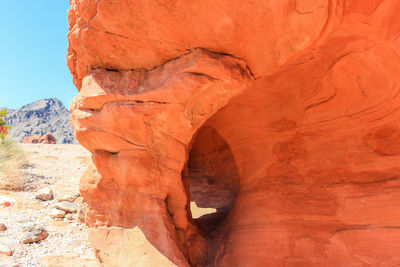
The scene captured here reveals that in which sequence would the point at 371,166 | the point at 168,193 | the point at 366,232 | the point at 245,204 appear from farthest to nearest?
the point at 245,204
the point at 168,193
the point at 371,166
the point at 366,232

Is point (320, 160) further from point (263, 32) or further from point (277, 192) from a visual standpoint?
point (263, 32)

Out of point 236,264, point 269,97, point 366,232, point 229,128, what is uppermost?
point 269,97

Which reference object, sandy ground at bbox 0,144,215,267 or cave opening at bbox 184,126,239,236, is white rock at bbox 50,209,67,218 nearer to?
sandy ground at bbox 0,144,215,267

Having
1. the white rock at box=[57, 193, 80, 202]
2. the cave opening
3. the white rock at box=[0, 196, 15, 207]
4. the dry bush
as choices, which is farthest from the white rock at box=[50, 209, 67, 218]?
the cave opening

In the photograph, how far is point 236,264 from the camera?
2938 mm

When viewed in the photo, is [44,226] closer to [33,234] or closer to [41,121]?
[33,234]

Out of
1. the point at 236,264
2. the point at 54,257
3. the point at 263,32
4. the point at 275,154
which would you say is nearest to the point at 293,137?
the point at 275,154

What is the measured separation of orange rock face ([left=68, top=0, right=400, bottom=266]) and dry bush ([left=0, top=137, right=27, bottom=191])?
4253 millimetres

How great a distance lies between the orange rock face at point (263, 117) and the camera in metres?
2.21

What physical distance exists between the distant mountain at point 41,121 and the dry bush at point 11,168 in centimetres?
4703

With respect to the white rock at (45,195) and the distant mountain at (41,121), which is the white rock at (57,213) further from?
the distant mountain at (41,121)

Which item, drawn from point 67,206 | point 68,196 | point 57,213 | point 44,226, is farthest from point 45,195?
point 44,226

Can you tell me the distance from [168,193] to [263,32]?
203cm

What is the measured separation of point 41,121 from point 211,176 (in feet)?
215
